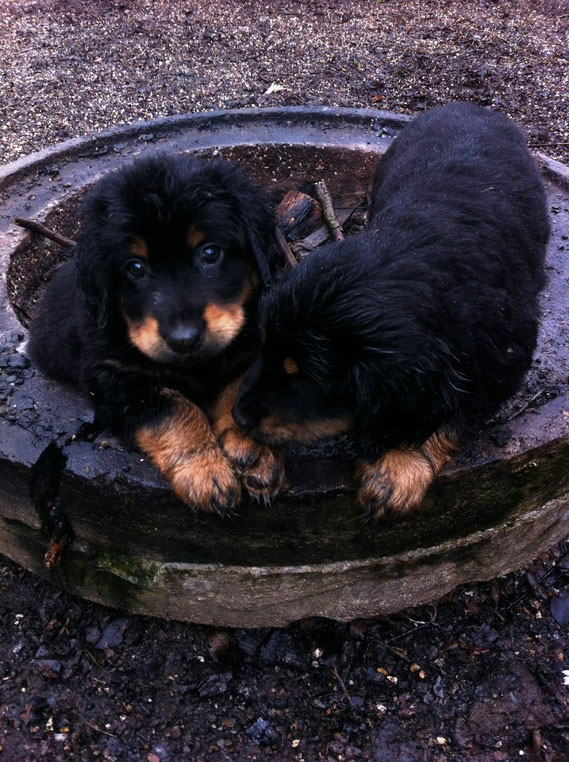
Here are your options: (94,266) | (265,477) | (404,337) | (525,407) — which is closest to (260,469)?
(265,477)

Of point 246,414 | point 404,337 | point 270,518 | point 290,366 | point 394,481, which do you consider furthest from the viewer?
point 270,518

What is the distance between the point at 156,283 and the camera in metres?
2.56

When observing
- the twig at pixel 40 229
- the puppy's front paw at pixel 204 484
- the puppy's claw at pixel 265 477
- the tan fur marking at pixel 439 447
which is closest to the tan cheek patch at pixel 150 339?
the puppy's front paw at pixel 204 484

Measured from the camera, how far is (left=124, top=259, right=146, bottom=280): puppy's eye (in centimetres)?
260

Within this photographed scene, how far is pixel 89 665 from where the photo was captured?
3170mm

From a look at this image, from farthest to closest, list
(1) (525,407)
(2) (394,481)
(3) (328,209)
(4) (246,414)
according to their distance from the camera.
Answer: (3) (328,209)
(1) (525,407)
(2) (394,481)
(4) (246,414)

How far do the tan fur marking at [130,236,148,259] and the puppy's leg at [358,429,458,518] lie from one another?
3.69ft

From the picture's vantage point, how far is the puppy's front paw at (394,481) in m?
2.54

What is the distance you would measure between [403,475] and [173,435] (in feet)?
2.88

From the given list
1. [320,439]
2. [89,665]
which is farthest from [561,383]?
[89,665]

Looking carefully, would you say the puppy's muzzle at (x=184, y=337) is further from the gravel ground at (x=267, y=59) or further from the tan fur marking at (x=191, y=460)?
the gravel ground at (x=267, y=59)

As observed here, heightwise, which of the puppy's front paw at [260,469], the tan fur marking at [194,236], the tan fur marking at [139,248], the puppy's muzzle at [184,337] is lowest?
the puppy's front paw at [260,469]

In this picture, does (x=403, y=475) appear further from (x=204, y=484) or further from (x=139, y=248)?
(x=139, y=248)

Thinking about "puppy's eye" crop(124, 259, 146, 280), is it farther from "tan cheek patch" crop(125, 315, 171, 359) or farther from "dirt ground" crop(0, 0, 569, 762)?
"dirt ground" crop(0, 0, 569, 762)
